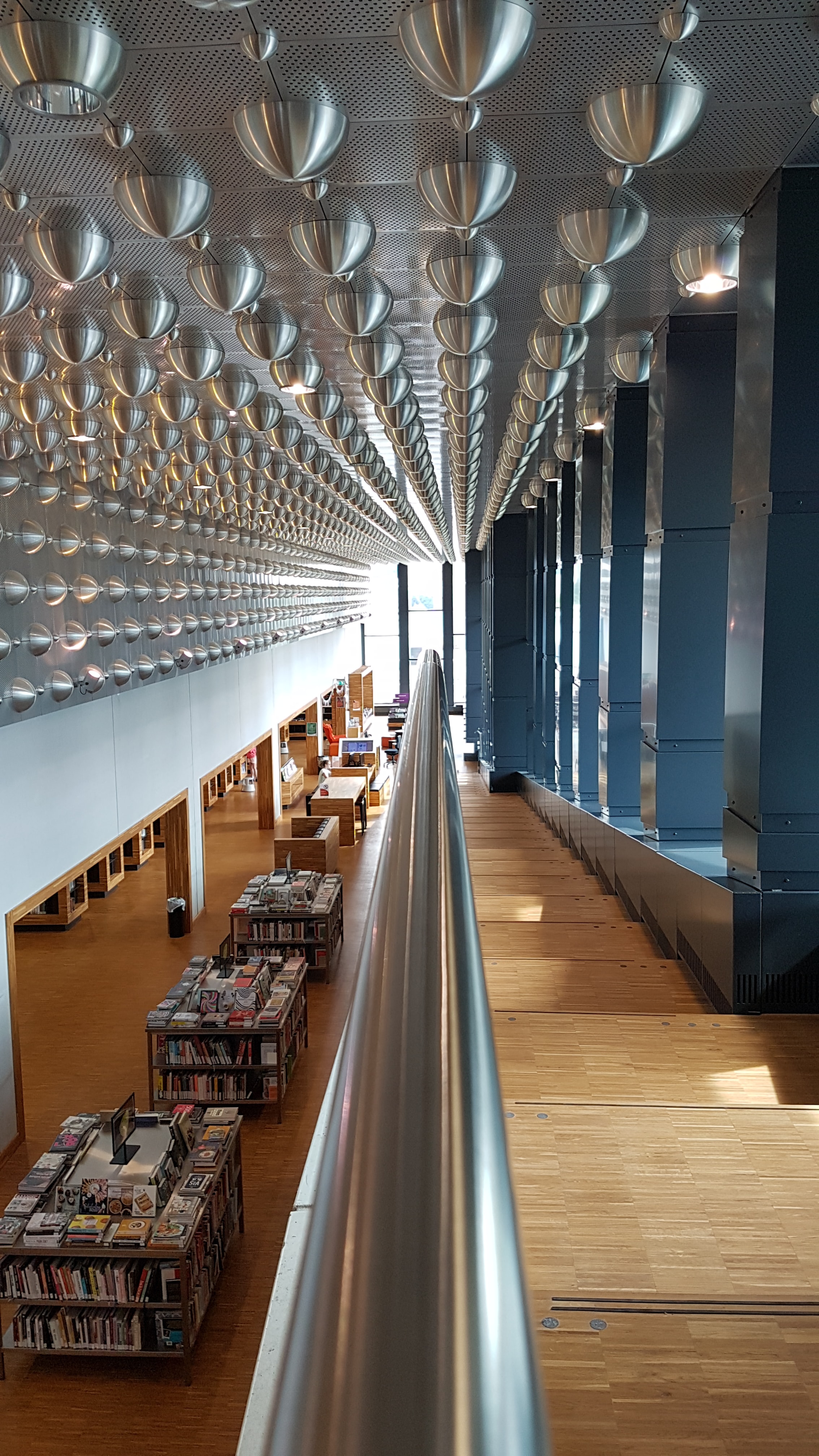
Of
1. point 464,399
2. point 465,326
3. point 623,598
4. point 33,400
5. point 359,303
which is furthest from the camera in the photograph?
point 623,598

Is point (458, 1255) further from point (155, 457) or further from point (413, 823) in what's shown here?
point (155, 457)

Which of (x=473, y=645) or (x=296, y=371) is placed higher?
(x=296, y=371)

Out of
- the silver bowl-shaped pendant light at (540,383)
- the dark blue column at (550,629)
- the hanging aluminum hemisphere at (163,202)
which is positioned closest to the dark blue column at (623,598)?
the silver bowl-shaped pendant light at (540,383)

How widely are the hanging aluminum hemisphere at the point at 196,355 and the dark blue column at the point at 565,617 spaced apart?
9437 millimetres

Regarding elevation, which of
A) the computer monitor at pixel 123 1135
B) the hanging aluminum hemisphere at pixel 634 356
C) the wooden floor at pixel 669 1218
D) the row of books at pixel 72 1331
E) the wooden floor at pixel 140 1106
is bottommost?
the wooden floor at pixel 140 1106

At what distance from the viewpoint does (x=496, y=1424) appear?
318mm

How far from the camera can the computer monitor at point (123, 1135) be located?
297 inches

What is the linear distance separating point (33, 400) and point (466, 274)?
3688 millimetres

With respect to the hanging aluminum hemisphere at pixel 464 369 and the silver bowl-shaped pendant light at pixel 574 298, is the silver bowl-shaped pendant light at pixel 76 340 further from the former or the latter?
the silver bowl-shaped pendant light at pixel 574 298

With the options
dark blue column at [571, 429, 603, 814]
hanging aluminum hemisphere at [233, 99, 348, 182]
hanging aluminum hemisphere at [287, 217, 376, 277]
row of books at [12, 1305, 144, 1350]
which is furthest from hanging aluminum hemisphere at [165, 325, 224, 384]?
dark blue column at [571, 429, 603, 814]

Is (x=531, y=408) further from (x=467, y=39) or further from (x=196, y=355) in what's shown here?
(x=467, y=39)

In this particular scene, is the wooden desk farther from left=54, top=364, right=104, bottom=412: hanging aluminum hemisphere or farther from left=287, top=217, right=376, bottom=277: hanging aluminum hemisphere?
left=287, top=217, right=376, bottom=277: hanging aluminum hemisphere

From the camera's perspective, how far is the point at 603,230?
364cm

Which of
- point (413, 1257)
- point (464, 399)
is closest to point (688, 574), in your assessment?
point (464, 399)
